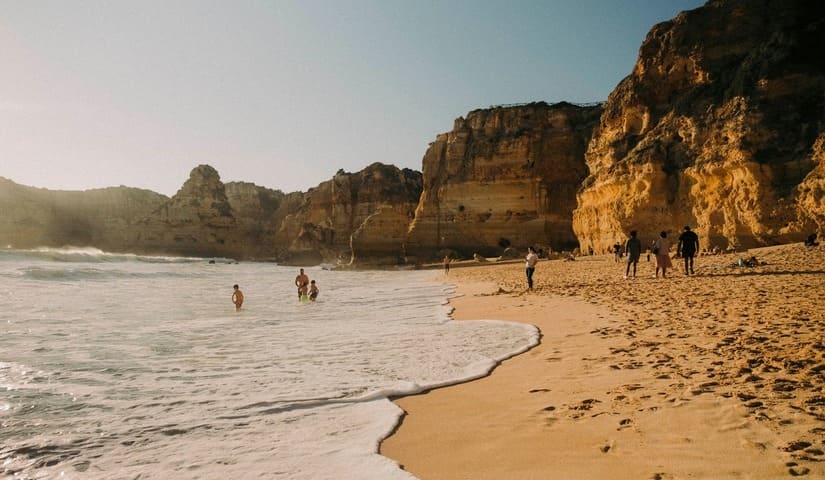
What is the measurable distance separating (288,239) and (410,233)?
47.6 metres

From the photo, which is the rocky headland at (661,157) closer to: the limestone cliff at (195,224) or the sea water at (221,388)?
the sea water at (221,388)

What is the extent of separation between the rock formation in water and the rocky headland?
214 ft

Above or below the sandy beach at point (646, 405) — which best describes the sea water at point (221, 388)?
below

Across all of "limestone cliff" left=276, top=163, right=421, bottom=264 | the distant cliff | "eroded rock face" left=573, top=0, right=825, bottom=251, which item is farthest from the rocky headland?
"limestone cliff" left=276, top=163, right=421, bottom=264

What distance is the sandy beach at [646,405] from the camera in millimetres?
2508

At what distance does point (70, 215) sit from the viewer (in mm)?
98188

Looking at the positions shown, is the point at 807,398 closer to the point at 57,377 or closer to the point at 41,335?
the point at 57,377

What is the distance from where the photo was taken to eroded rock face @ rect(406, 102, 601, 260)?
127 ft

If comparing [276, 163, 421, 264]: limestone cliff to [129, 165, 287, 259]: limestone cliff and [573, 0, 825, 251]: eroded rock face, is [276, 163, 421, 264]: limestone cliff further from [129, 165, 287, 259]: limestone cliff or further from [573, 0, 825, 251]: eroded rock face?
[573, 0, 825, 251]: eroded rock face

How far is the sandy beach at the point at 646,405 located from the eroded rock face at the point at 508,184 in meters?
32.4

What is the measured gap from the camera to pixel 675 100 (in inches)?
853

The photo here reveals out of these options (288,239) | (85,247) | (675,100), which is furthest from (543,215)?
(85,247)

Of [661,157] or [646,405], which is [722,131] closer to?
[661,157]

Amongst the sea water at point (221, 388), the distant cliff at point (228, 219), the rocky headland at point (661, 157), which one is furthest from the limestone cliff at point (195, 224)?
the sea water at point (221, 388)
